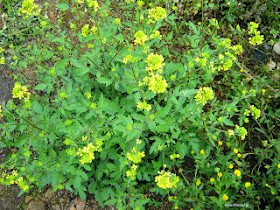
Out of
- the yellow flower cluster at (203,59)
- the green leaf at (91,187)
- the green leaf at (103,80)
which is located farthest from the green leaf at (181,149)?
the green leaf at (91,187)

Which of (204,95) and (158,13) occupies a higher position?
(158,13)

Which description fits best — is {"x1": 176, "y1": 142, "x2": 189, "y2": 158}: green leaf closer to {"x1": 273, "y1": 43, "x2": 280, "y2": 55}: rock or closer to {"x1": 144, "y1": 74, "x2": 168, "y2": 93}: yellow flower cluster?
{"x1": 144, "y1": 74, "x2": 168, "y2": 93}: yellow flower cluster

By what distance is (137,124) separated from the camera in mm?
2379

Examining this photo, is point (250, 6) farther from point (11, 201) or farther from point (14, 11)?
point (11, 201)

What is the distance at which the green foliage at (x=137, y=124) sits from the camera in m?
2.50

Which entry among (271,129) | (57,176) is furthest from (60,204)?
Result: (271,129)

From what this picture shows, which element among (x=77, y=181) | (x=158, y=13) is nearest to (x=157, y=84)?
(x=158, y=13)

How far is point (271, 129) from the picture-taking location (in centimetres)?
374

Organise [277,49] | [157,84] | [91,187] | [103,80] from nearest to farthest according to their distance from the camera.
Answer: [157,84]
[103,80]
[91,187]
[277,49]

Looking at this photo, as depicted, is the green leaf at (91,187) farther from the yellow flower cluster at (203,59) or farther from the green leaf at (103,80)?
the yellow flower cluster at (203,59)

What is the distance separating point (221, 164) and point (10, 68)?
4.53 m

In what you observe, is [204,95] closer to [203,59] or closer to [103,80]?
[203,59]

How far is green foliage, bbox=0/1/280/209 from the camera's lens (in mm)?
2498

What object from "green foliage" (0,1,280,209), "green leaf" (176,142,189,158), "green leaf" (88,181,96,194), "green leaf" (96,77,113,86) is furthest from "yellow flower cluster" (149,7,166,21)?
"green leaf" (88,181,96,194)
